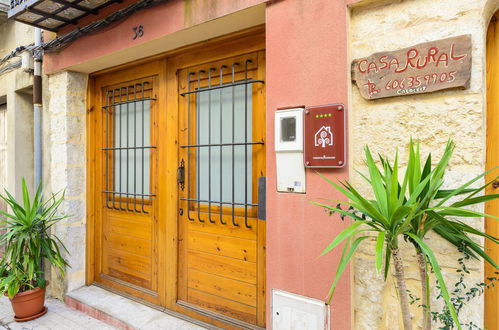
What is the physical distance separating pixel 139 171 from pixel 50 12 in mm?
1637

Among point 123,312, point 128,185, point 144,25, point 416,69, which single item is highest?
point 144,25

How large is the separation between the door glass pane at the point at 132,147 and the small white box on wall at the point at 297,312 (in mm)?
1752

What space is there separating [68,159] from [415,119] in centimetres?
322

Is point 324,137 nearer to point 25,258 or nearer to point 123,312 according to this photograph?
point 123,312

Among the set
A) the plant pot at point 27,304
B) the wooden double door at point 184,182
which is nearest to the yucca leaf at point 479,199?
the wooden double door at point 184,182

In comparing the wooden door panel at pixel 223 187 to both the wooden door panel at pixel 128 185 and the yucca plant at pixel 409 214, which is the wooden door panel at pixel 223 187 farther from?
the yucca plant at pixel 409 214

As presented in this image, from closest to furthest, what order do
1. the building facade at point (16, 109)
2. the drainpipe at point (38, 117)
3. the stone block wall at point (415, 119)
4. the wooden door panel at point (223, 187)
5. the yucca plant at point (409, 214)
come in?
the yucca plant at point (409, 214), the stone block wall at point (415, 119), the wooden door panel at point (223, 187), the drainpipe at point (38, 117), the building facade at point (16, 109)

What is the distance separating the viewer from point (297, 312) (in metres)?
1.90

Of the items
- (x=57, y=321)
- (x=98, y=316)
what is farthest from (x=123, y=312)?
(x=57, y=321)

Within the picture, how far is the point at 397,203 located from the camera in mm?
1202

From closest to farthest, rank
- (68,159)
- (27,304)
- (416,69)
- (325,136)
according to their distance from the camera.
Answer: (416,69), (325,136), (27,304), (68,159)

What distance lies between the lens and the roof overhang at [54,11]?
9.31 ft

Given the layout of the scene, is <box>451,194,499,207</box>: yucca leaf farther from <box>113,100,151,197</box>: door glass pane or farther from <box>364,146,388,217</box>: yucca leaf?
<box>113,100,151,197</box>: door glass pane

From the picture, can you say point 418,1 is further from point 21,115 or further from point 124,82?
point 21,115
